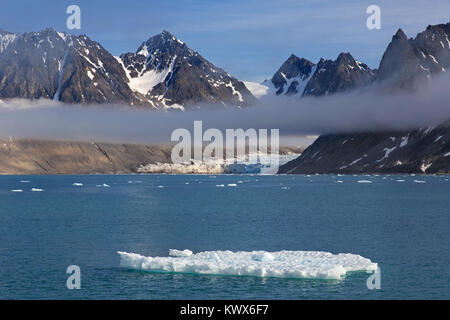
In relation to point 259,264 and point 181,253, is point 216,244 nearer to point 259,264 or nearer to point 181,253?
point 181,253

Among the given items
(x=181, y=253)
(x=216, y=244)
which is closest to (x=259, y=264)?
(x=181, y=253)

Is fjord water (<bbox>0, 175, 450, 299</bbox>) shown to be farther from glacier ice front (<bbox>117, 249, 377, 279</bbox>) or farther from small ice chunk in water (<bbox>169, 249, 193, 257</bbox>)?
small ice chunk in water (<bbox>169, 249, 193, 257</bbox>)

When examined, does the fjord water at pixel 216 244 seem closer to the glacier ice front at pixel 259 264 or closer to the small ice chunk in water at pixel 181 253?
the glacier ice front at pixel 259 264

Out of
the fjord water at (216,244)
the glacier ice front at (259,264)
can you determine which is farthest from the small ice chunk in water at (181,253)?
the fjord water at (216,244)

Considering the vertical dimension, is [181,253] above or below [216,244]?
above

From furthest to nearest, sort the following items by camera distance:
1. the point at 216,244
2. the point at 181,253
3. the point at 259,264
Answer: the point at 216,244 → the point at 181,253 → the point at 259,264

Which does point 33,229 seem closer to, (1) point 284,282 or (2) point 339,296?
(1) point 284,282

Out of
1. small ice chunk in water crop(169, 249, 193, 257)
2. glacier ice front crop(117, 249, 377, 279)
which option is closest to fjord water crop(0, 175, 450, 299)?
glacier ice front crop(117, 249, 377, 279)
